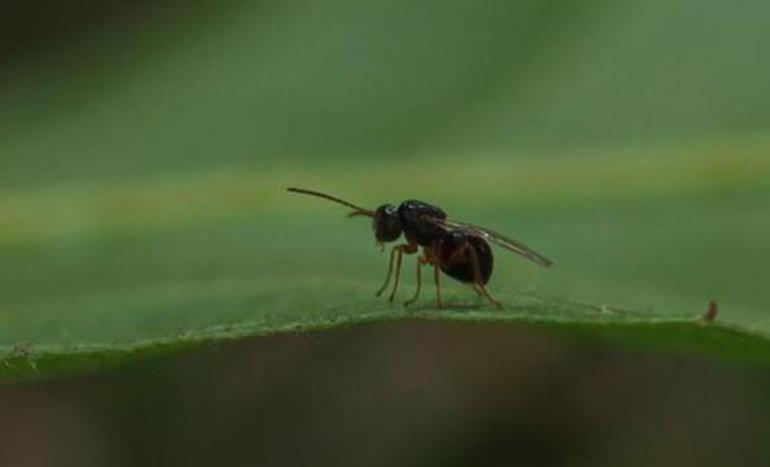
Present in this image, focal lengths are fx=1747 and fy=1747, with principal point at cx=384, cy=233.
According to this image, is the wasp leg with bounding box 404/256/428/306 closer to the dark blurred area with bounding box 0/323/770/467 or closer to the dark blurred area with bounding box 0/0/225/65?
the dark blurred area with bounding box 0/323/770/467

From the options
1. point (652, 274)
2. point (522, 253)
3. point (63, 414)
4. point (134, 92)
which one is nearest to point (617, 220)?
point (652, 274)

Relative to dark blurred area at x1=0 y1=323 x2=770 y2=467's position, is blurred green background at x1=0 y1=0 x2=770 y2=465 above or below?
above

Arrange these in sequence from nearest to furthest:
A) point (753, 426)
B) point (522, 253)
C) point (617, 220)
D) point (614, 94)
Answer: point (522, 253)
point (617, 220)
point (614, 94)
point (753, 426)

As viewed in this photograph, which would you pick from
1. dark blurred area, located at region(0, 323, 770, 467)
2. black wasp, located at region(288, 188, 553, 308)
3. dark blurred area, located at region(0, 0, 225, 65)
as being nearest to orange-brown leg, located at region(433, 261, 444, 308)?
black wasp, located at region(288, 188, 553, 308)

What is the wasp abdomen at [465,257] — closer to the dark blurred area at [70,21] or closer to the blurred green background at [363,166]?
the blurred green background at [363,166]

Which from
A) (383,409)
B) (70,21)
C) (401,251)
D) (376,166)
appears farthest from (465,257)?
(70,21)

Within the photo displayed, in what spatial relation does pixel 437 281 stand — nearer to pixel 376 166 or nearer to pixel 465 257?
pixel 465 257

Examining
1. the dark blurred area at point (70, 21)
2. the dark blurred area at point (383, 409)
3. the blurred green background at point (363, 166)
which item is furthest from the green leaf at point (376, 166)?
the dark blurred area at point (383, 409)

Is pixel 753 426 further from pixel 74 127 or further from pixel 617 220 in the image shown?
pixel 74 127
